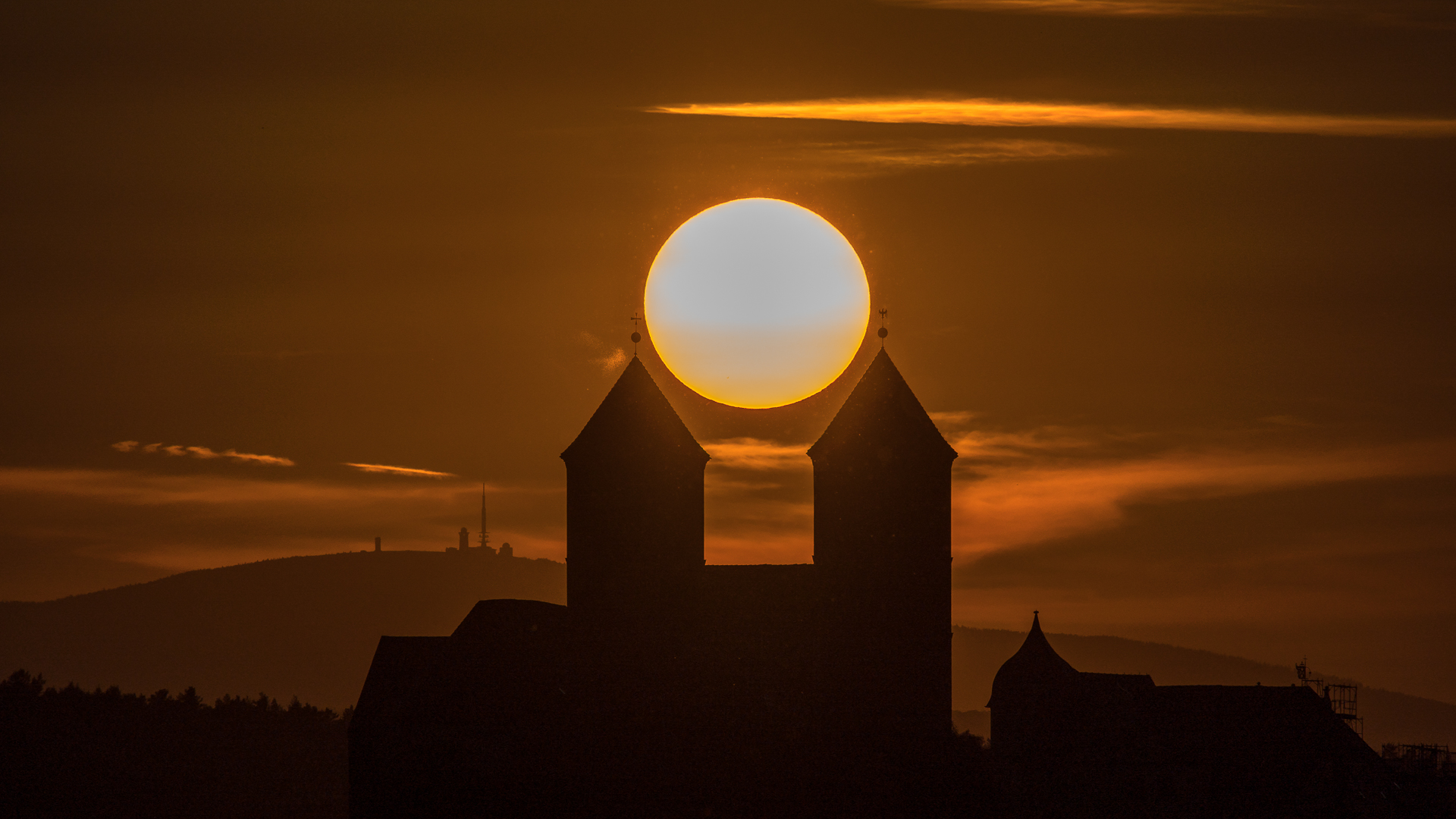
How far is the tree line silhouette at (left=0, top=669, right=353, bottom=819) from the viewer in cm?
6769

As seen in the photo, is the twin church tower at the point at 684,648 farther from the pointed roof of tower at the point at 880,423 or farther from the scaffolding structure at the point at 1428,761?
the scaffolding structure at the point at 1428,761

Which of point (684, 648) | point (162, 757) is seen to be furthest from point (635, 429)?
point (162, 757)

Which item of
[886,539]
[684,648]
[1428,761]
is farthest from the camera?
[1428,761]

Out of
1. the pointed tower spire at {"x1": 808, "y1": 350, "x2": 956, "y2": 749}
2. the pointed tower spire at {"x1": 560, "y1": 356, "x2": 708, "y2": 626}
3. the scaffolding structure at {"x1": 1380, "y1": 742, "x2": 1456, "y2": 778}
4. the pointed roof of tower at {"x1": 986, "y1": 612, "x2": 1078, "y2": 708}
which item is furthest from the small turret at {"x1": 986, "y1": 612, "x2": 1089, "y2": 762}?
the scaffolding structure at {"x1": 1380, "y1": 742, "x2": 1456, "y2": 778}

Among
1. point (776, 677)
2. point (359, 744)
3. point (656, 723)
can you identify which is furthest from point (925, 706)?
point (359, 744)

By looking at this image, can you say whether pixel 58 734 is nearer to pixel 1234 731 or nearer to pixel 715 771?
pixel 715 771

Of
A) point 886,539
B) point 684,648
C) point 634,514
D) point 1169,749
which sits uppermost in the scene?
point 634,514

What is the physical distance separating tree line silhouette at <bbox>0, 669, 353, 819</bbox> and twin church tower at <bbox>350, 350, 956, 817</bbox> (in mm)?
20076

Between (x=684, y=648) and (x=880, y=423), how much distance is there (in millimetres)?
8900

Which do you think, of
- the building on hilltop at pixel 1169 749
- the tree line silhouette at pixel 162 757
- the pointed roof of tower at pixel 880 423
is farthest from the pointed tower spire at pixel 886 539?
the tree line silhouette at pixel 162 757

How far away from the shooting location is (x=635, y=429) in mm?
50406

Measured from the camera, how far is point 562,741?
48062 mm

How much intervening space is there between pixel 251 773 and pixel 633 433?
38240 mm

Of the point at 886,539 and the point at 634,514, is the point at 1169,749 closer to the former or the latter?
the point at 886,539
